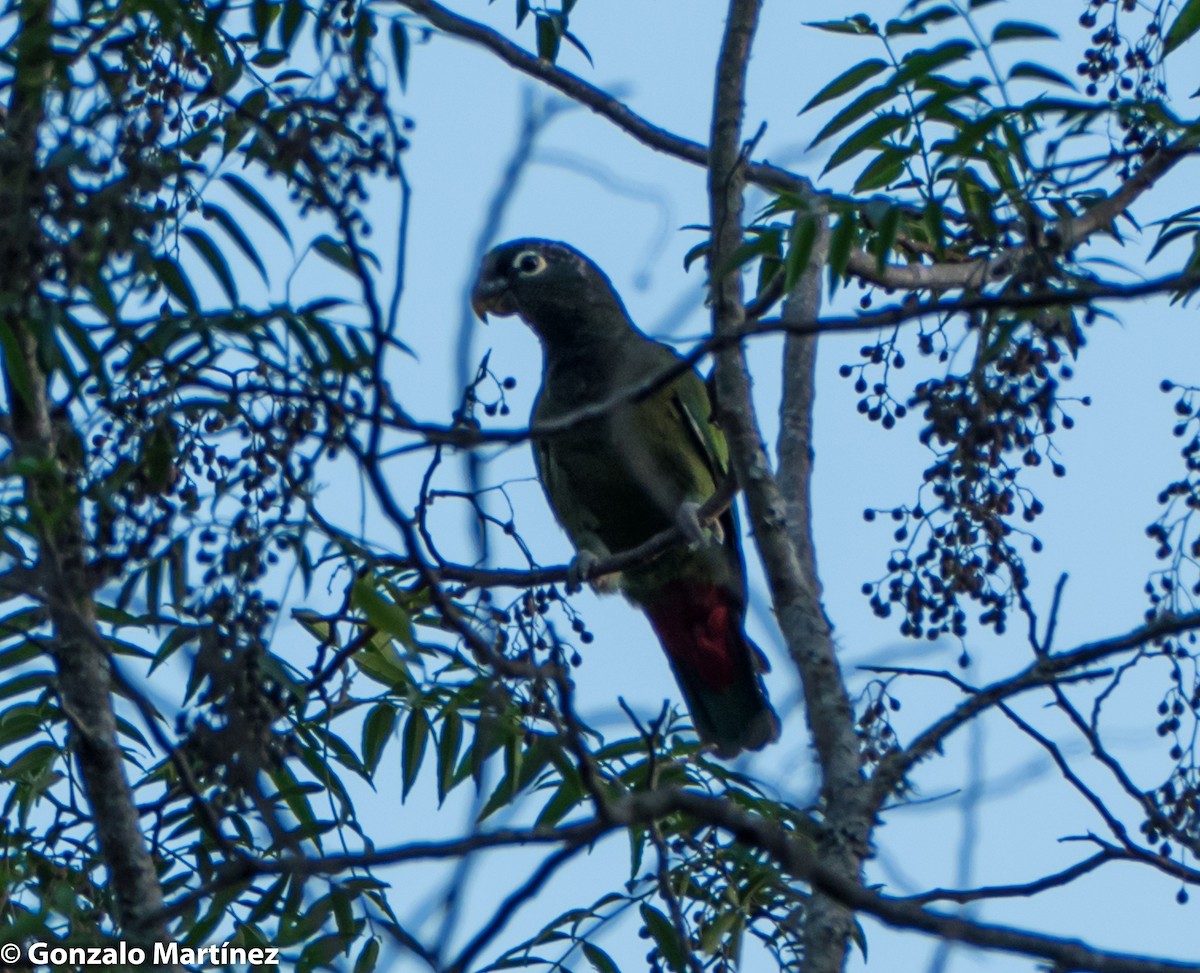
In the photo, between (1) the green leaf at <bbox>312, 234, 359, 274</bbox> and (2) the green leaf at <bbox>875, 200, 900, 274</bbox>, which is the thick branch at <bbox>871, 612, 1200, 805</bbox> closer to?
(2) the green leaf at <bbox>875, 200, 900, 274</bbox>

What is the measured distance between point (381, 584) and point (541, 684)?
2.77 ft

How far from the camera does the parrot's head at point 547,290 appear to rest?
550 centimetres

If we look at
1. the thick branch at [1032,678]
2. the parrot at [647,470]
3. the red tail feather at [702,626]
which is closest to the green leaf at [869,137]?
the thick branch at [1032,678]

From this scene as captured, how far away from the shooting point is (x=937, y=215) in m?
2.58

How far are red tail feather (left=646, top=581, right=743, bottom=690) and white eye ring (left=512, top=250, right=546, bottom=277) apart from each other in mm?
1194

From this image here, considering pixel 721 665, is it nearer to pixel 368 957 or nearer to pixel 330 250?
pixel 368 957

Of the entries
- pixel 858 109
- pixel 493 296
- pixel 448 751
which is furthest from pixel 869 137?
pixel 493 296

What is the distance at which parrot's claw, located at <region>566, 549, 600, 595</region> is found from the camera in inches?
171

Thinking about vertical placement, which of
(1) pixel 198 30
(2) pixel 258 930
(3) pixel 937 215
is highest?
(1) pixel 198 30

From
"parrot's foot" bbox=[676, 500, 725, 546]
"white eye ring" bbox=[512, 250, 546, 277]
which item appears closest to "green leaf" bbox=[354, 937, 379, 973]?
"parrot's foot" bbox=[676, 500, 725, 546]

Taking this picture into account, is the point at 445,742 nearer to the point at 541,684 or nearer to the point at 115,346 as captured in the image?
the point at 541,684

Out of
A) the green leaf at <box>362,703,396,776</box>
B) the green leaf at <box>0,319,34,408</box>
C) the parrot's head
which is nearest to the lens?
the green leaf at <box>0,319,34,408</box>

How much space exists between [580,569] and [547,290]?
1351 mm

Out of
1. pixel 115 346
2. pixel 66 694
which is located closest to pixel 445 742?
pixel 66 694
